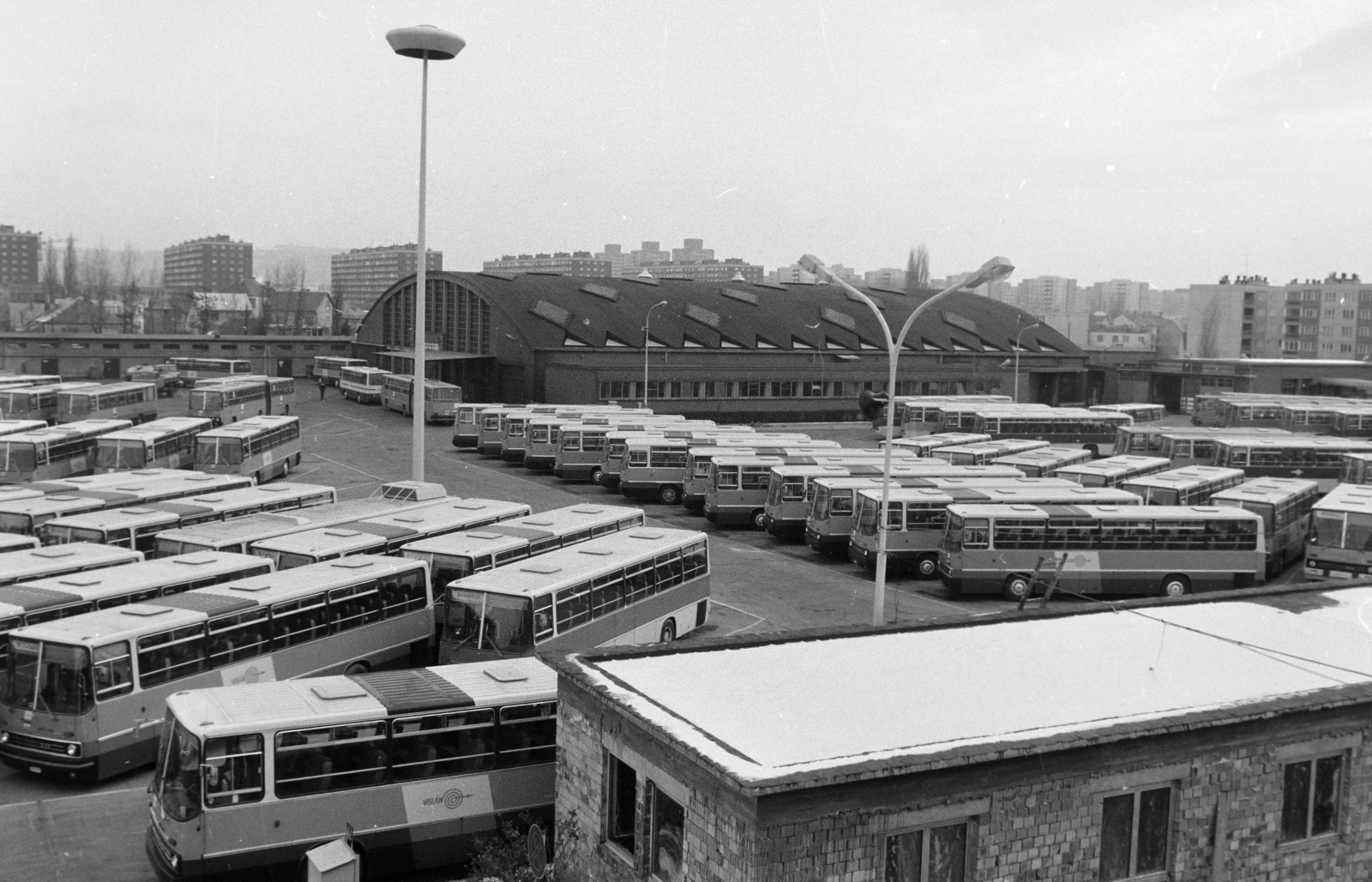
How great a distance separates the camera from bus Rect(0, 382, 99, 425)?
52.6 m

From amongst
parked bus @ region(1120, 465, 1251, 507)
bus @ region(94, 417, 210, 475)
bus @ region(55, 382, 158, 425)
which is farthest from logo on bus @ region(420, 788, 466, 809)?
bus @ region(55, 382, 158, 425)

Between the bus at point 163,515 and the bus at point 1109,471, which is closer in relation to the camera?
the bus at point 163,515

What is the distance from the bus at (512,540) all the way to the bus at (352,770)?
22.6ft

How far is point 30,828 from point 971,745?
12.1 metres

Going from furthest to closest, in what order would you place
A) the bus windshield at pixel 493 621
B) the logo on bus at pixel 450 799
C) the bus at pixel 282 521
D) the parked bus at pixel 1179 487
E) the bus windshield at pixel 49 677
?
1. the parked bus at pixel 1179 487
2. the bus at pixel 282 521
3. the bus windshield at pixel 493 621
4. the bus windshield at pixel 49 677
5. the logo on bus at pixel 450 799

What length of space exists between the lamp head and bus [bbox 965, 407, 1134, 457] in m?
37.8

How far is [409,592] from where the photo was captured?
20.8 metres

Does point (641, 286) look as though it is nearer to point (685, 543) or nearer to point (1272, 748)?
point (685, 543)

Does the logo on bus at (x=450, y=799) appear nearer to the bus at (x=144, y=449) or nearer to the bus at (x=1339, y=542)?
the bus at (x=1339, y=542)

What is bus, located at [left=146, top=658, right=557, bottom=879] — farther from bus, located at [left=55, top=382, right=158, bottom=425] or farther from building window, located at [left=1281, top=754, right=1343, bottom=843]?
bus, located at [left=55, top=382, right=158, bottom=425]

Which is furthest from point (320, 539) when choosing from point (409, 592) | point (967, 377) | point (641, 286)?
point (967, 377)

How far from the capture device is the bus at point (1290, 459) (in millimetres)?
48031

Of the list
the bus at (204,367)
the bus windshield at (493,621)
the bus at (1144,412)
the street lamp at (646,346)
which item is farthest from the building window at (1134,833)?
the bus at (204,367)

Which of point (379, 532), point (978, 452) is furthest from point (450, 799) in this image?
point (978, 452)
